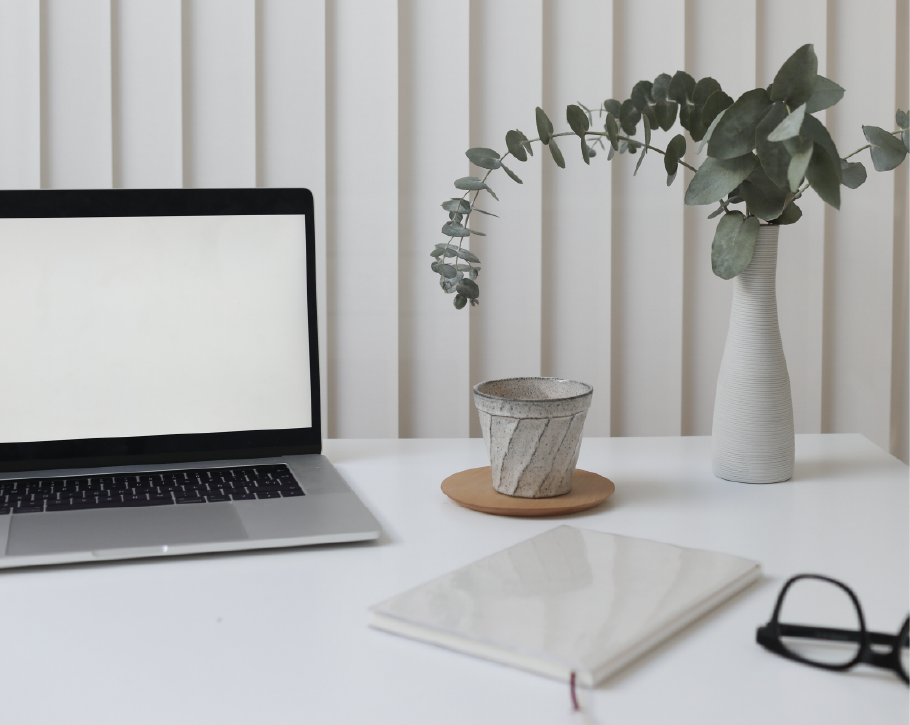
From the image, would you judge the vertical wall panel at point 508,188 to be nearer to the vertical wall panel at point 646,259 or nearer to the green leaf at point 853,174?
the vertical wall panel at point 646,259

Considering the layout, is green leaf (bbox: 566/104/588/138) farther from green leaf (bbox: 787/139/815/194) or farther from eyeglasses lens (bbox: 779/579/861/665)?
eyeglasses lens (bbox: 779/579/861/665)

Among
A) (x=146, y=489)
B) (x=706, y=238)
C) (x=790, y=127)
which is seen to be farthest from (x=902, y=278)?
(x=146, y=489)

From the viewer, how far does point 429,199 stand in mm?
1403

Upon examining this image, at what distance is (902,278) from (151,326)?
1.23 meters

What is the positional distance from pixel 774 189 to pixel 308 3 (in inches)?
34.6

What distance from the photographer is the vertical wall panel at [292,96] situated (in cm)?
136

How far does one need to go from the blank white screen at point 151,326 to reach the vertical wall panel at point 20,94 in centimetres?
57

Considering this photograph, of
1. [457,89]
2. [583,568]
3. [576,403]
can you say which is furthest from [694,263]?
[583,568]

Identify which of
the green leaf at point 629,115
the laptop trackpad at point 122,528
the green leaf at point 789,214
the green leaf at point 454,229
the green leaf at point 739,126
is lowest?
the laptop trackpad at point 122,528

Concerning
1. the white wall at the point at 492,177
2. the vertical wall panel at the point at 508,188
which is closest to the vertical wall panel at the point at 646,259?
the white wall at the point at 492,177

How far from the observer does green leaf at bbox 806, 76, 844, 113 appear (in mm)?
672

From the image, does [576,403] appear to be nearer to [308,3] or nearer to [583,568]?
[583,568]

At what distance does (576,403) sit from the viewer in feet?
2.42

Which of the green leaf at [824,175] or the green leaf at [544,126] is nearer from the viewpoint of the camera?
the green leaf at [824,175]
